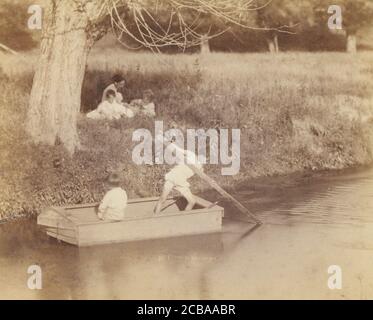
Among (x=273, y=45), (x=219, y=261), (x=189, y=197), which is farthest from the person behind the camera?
(x=273, y=45)

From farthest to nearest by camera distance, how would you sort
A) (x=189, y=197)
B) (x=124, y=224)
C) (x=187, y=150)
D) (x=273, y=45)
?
(x=273, y=45)
(x=187, y=150)
(x=189, y=197)
(x=124, y=224)

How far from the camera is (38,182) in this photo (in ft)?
19.3

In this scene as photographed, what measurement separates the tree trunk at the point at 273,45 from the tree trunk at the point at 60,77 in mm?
1597

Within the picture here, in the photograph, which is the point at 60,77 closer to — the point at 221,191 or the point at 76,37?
the point at 76,37

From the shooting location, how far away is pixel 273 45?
20.0 ft

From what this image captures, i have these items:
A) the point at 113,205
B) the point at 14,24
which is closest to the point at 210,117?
the point at 113,205

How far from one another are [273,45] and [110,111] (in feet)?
5.11

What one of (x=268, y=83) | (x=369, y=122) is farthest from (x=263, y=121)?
(x=369, y=122)

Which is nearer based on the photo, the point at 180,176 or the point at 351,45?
the point at 180,176

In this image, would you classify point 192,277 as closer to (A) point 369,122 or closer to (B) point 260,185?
(B) point 260,185

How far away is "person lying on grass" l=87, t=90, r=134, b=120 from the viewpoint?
19.6ft

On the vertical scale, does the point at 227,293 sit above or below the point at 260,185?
below

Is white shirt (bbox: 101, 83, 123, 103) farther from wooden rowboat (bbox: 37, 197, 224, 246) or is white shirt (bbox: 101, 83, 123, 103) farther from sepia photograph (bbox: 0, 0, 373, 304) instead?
wooden rowboat (bbox: 37, 197, 224, 246)

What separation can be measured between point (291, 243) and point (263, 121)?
1.12 m
